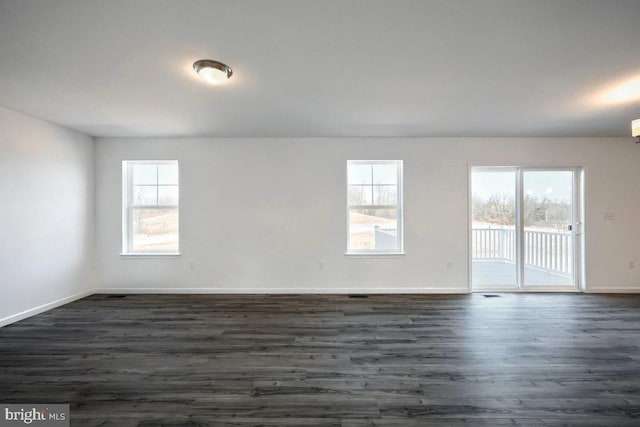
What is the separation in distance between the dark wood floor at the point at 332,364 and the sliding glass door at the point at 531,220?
80cm

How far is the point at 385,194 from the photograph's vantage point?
15.3 feet

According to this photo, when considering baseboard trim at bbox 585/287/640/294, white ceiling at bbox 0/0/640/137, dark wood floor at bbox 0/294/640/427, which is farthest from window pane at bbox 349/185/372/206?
baseboard trim at bbox 585/287/640/294

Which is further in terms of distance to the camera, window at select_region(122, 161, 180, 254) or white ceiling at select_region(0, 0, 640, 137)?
window at select_region(122, 161, 180, 254)

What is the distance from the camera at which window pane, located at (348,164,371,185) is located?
4.66 m

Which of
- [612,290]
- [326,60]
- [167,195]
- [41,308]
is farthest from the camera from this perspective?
[167,195]

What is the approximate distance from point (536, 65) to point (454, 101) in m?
0.81

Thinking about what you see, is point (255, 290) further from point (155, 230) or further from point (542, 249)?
point (542, 249)

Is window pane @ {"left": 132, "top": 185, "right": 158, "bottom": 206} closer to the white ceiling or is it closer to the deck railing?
the white ceiling

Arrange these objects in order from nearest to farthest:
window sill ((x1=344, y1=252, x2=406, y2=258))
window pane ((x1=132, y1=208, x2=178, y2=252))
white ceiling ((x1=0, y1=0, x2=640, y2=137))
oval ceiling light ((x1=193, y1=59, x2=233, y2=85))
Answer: white ceiling ((x1=0, y1=0, x2=640, y2=137)), oval ceiling light ((x1=193, y1=59, x2=233, y2=85)), window sill ((x1=344, y1=252, x2=406, y2=258)), window pane ((x1=132, y1=208, x2=178, y2=252))

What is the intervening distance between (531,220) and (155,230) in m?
6.22

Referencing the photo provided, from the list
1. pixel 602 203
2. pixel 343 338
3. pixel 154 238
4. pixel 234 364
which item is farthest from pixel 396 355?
pixel 602 203

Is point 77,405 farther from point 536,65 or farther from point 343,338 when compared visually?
point 536,65

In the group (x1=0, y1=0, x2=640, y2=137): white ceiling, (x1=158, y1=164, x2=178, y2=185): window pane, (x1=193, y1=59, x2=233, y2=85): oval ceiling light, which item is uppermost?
(x1=0, y1=0, x2=640, y2=137): white ceiling

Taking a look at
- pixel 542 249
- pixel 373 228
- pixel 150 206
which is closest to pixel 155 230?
pixel 150 206
